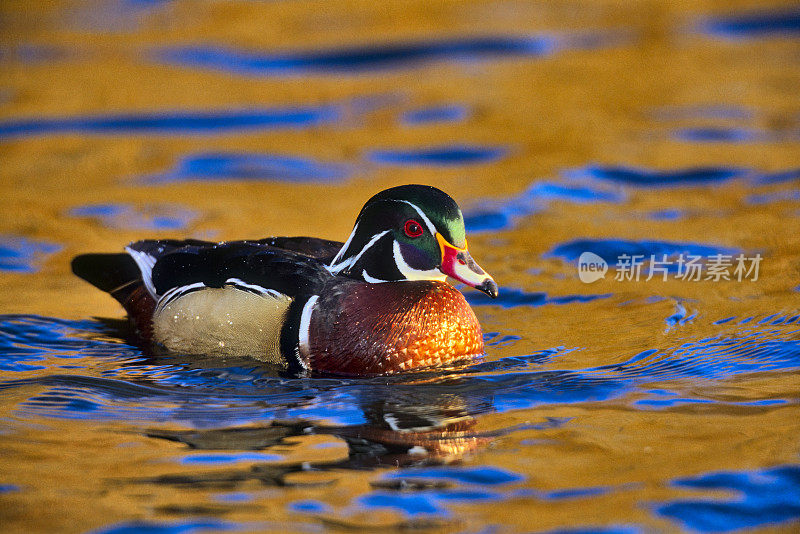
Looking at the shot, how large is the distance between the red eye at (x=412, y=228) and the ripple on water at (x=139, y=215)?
3523 mm

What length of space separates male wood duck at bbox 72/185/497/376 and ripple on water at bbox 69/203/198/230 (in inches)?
111

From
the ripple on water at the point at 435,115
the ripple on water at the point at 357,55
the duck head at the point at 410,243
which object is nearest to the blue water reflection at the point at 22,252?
the duck head at the point at 410,243

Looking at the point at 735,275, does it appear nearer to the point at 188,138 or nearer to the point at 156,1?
the point at 188,138

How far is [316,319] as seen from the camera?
5.68m

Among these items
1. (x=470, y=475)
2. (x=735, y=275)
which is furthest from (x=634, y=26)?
(x=470, y=475)

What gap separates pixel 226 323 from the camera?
587 centimetres

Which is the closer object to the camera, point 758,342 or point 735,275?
point 758,342

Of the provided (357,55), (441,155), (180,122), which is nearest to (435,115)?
(441,155)

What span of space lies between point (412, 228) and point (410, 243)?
0.09 m

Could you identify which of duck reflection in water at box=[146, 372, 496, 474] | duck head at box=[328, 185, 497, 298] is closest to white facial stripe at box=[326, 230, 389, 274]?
duck head at box=[328, 185, 497, 298]

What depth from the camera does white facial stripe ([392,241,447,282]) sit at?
574 cm

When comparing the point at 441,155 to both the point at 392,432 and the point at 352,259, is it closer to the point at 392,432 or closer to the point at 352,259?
the point at 352,259

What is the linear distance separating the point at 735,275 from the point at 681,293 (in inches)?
20.2

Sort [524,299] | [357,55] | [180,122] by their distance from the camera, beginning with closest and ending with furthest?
[524,299] → [180,122] → [357,55]
